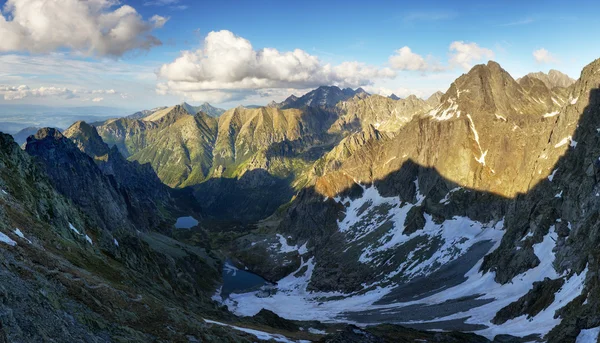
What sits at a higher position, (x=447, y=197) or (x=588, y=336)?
(x=447, y=197)

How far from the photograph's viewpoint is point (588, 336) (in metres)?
56.0

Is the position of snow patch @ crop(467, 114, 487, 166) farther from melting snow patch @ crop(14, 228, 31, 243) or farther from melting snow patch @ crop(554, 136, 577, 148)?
melting snow patch @ crop(14, 228, 31, 243)

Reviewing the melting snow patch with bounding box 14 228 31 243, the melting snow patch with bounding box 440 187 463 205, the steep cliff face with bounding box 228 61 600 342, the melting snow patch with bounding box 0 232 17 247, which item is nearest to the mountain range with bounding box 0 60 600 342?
the melting snow patch with bounding box 0 232 17 247

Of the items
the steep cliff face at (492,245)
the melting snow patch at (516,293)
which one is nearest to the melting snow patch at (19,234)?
the steep cliff face at (492,245)

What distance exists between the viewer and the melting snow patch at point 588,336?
5470 centimetres

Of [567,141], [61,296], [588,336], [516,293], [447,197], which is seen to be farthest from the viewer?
[447,197]

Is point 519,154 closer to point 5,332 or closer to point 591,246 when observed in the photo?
point 591,246

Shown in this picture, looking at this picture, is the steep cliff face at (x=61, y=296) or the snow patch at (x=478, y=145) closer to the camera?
the steep cliff face at (x=61, y=296)

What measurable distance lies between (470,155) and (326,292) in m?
96.5

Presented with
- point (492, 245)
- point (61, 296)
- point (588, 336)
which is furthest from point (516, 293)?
point (61, 296)

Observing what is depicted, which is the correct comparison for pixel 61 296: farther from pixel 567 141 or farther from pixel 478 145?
pixel 478 145

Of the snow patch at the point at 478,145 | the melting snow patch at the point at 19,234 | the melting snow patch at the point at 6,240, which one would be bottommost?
the melting snow patch at the point at 19,234

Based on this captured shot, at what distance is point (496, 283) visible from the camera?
114250 mm

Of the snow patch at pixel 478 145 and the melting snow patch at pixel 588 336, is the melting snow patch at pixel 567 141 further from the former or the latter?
the melting snow patch at pixel 588 336
